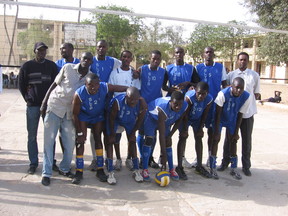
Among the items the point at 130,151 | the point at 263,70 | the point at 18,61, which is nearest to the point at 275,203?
the point at 130,151

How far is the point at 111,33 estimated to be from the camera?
29562 millimetres

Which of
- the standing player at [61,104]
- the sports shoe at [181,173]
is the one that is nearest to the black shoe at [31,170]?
the standing player at [61,104]

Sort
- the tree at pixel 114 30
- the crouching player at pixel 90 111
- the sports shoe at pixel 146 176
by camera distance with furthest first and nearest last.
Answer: the tree at pixel 114 30 → the sports shoe at pixel 146 176 → the crouching player at pixel 90 111

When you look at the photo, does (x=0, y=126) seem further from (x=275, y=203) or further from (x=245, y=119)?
(x=275, y=203)

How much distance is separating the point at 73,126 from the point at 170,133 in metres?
1.40

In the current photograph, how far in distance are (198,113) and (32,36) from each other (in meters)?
17.7

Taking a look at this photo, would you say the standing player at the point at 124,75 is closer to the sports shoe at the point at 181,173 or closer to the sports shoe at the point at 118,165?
the sports shoe at the point at 118,165

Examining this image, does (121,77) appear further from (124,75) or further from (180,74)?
(180,74)

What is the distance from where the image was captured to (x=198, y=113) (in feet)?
14.5

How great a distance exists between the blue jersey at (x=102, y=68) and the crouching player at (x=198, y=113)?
1285 millimetres

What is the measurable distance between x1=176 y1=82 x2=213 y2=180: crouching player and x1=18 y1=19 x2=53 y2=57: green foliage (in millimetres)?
13902

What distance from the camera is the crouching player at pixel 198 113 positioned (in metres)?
4.16

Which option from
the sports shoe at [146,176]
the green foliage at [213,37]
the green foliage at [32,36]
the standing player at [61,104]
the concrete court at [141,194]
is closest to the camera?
the concrete court at [141,194]

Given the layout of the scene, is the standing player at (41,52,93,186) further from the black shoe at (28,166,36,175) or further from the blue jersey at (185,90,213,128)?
the blue jersey at (185,90,213,128)
